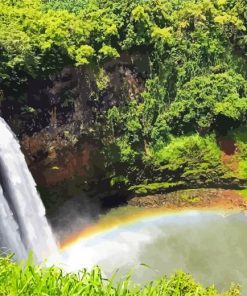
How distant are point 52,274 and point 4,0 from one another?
19.7 meters

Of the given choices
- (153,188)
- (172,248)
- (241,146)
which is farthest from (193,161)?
(172,248)

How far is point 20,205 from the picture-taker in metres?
20.6

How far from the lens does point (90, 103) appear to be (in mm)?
24234

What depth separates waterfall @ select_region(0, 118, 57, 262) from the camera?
1953 cm

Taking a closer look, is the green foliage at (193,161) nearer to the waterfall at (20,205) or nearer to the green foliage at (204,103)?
the green foliage at (204,103)

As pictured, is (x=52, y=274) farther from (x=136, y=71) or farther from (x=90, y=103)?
(x=136, y=71)

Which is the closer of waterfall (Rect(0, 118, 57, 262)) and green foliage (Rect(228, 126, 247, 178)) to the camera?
waterfall (Rect(0, 118, 57, 262))

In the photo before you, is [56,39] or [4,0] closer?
[56,39]

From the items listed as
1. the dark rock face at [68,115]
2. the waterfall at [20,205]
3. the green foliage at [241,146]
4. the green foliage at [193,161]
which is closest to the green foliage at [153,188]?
the green foliage at [193,161]

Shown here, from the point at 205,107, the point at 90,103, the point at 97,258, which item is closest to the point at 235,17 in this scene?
the point at 205,107

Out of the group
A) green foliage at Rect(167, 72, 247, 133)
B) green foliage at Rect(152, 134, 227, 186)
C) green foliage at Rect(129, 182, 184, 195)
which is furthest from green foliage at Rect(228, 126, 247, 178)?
green foliage at Rect(129, 182, 184, 195)

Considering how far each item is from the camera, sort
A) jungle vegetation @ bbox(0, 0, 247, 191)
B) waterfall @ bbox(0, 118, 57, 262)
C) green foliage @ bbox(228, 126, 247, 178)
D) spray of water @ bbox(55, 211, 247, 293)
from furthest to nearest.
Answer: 1. green foliage @ bbox(228, 126, 247, 178)
2. jungle vegetation @ bbox(0, 0, 247, 191)
3. spray of water @ bbox(55, 211, 247, 293)
4. waterfall @ bbox(0, 118, 57, 262)

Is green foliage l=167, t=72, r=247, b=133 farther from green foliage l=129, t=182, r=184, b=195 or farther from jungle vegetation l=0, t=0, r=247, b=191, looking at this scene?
green foliage l=129, t=182, r=184, b=195

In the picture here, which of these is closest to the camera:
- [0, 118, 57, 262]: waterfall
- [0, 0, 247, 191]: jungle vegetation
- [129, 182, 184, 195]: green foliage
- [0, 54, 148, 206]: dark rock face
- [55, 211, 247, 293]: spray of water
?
[0, 118, 57, 262]: waterfall
